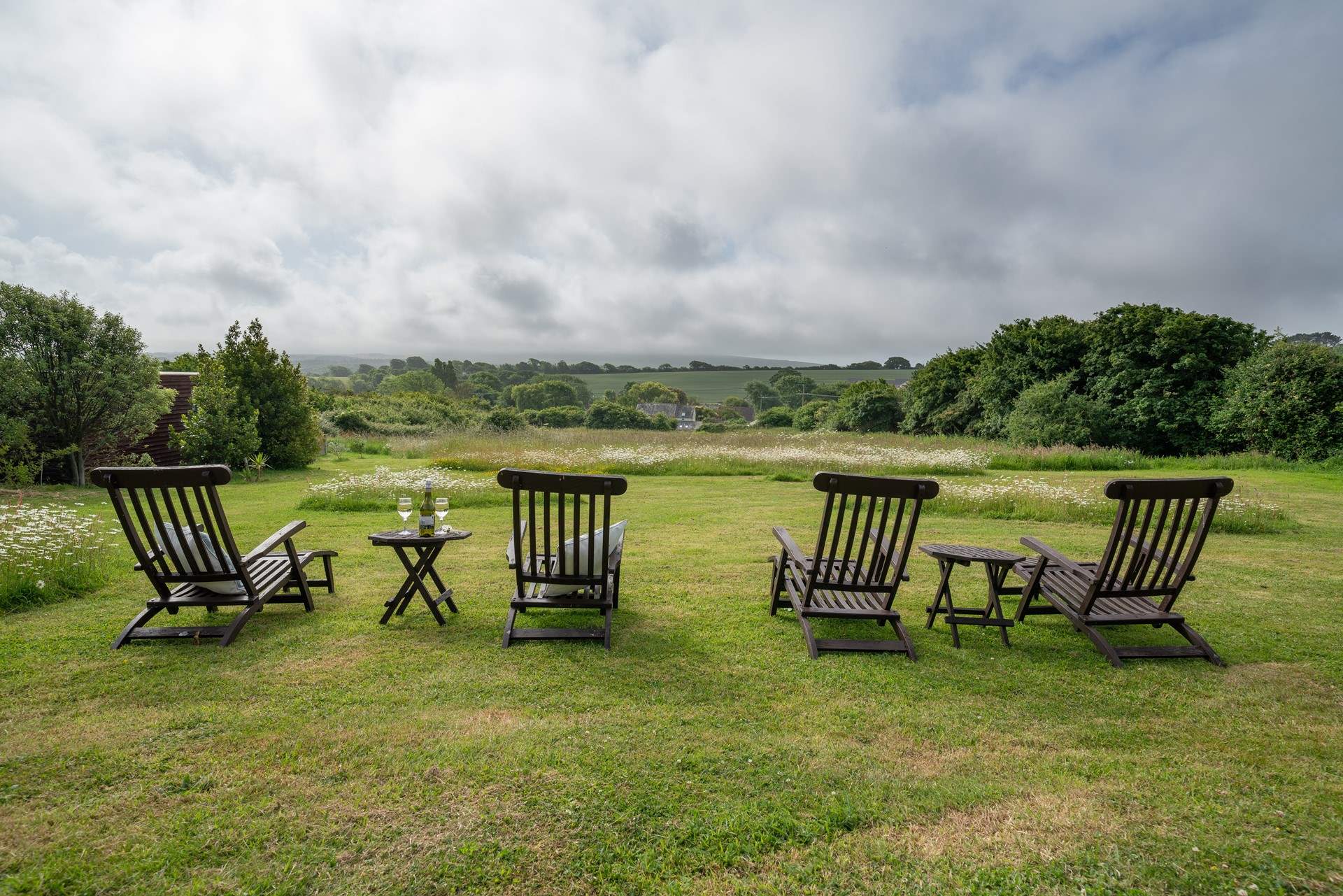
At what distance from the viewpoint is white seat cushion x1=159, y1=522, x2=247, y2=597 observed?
4.66 m

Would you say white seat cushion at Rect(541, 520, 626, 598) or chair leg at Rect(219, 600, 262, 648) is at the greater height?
white seat cushion at Rect(541, 520, 626, 598)

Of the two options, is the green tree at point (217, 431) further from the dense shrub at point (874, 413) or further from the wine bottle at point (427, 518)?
the dense shrub at point (874, 413)

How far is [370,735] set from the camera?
134 inches

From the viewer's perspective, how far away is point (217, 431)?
54.9 feet

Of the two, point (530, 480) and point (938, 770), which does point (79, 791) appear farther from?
point (938, 770)

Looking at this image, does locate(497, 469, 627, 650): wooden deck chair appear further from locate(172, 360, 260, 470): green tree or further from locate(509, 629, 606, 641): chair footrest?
locate(172, 360, 260, 470): green tree

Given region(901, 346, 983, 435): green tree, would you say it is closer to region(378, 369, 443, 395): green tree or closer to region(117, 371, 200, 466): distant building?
region(117, 371, 200, 466): distant building

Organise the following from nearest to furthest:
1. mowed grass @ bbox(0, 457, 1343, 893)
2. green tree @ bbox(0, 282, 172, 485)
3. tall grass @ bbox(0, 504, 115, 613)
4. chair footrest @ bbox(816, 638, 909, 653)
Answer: mowed grass @ bbox(0, 457, 1343, 893)
chair footrest @ bbox(816, 638, 909, 653)
tall grass @ bbox(0, 504, 115, 613)
green tree @ bbox(0, 282, 172, 485)

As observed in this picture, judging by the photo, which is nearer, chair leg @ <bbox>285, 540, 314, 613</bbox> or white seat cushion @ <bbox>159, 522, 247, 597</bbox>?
white seat cushion @ <bbox>159, 522, 247, 597</bbox>

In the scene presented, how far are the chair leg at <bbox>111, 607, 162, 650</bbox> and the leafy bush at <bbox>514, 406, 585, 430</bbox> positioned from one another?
51.6 meters

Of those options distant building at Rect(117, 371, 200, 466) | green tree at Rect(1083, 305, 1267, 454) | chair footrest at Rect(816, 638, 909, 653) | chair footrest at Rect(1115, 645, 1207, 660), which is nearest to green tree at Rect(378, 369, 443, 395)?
distant building at Rect(117, 371, 200, 466)

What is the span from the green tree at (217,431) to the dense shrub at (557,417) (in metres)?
38.4

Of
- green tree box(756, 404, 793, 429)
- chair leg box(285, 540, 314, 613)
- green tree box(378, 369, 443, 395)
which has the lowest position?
green tree box(756, 404, 793, 429)

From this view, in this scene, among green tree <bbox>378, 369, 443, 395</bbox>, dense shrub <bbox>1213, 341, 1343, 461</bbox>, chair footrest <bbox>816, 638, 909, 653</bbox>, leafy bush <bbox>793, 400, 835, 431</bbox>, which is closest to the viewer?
chair footrest <bbox>816, 638, 909, 653</bbox>
